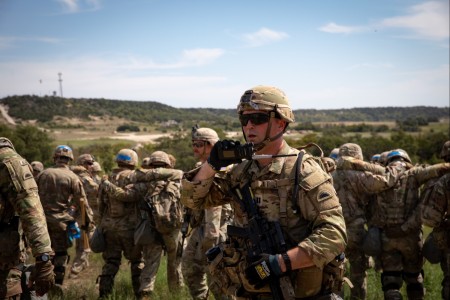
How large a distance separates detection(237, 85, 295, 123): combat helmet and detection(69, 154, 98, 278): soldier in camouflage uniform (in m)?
6.34

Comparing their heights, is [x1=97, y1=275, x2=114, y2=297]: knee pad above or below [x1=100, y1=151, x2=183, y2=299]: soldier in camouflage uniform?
below

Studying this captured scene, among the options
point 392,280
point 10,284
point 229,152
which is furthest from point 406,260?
point 10,284

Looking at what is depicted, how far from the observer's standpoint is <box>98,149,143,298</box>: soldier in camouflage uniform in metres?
6.53

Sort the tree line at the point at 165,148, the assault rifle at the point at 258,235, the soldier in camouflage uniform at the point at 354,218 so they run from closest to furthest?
the assault rifle at the point at 258,235 → the soldier in camouflage uniform at the point at 354,218 → the tree line at the point at 165,148

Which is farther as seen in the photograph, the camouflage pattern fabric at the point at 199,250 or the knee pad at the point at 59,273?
the knee pad at the point at 59,273

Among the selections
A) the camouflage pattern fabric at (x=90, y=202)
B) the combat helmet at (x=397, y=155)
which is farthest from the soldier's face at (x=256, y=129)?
the camouflage pattern fabric at (x=90, y=202)

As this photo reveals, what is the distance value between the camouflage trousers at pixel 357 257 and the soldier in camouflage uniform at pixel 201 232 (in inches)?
93.5

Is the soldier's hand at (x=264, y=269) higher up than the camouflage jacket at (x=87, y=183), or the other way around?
the soldier's hand at (x=264, y=269)

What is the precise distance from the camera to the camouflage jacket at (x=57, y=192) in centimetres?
727

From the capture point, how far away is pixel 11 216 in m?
4.06

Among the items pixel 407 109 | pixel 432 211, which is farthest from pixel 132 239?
pixel 407 109

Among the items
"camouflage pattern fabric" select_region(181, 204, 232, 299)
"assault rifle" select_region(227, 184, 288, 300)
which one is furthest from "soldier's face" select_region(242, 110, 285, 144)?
"camouflage pattern fabric" select_region(181, 204, 232, 299)

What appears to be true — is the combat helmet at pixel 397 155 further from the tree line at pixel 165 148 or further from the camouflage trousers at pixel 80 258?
the tree line at pixel 165 148

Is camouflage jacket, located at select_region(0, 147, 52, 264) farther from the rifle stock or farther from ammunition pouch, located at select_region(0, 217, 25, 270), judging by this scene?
the rifle stock
